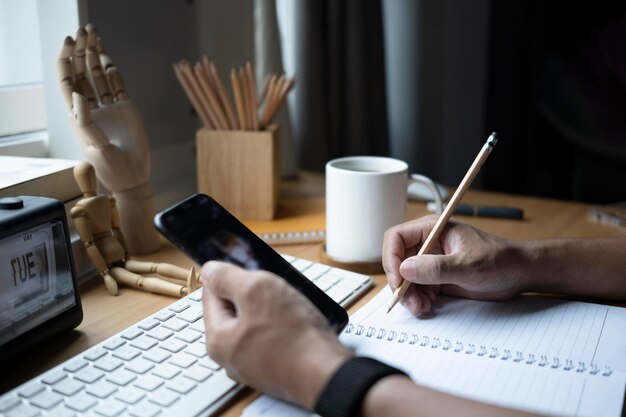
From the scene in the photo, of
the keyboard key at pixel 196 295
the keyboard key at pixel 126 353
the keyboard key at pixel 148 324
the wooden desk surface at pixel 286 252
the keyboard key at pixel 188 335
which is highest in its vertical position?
the keyboard key at pixel 196 295

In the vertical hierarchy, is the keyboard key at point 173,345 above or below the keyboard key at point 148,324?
below

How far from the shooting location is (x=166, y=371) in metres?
0.57

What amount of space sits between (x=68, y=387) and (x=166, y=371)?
8cm

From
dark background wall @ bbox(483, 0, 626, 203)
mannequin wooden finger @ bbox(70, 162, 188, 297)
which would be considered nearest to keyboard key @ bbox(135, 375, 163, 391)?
mannequin wooden finger @ bbox(70, 162, 188, 297)

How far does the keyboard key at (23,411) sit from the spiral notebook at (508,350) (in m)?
0.16

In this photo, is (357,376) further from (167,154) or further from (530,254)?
(167,154)

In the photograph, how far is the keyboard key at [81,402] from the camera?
51cm

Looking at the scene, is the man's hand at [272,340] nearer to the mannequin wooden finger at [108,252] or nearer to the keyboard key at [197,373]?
the keyboard key at [197,373]

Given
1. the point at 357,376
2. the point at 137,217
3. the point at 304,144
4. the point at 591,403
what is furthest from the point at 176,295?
the point at 304,144

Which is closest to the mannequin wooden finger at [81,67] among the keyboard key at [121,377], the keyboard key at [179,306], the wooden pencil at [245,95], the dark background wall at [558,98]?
the wooden pencil at [245,95]

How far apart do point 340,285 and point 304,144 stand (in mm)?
744

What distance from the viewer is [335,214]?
866 millimetres

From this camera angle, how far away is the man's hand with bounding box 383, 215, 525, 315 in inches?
26.9

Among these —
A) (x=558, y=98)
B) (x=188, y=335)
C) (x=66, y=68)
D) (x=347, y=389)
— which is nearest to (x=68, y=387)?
(x=188, y=335)
